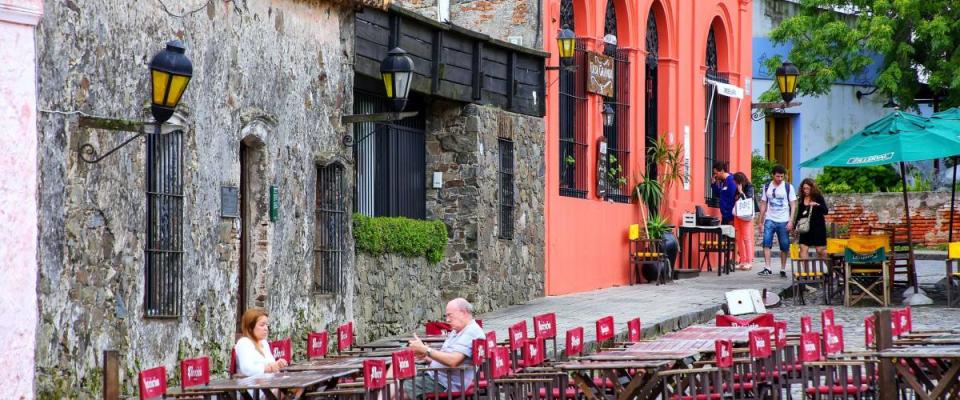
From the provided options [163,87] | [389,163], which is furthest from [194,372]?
[389,163]

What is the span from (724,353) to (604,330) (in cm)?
180

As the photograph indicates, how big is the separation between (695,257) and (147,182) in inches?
559

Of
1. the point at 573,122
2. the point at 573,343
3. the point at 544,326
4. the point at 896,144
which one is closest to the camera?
the point at 573,343

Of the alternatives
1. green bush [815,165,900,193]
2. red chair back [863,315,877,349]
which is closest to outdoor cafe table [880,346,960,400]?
red chair back [863,315,877,349]

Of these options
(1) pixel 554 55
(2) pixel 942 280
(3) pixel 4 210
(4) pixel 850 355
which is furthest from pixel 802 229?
(3) pixel 4 210

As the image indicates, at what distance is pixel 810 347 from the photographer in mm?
10930

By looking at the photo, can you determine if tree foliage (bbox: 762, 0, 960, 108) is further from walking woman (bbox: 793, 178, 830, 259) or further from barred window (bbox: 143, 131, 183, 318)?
barred window (bbox: 143, 131, 183, 318)

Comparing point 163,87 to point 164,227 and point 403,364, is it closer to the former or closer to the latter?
point 164,227

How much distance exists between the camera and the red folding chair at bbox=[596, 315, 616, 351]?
12.0 metres

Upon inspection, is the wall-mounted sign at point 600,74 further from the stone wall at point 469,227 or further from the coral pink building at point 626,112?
the stone wall at point 469,227

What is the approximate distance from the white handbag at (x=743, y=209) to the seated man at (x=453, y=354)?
13655 mm

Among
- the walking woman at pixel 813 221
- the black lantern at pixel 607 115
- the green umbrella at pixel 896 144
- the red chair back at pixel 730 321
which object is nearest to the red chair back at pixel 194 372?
the red chair back at pixel 730 321

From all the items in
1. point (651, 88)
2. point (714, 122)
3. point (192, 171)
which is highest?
point (651, 88)

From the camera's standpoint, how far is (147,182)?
12141 mm
